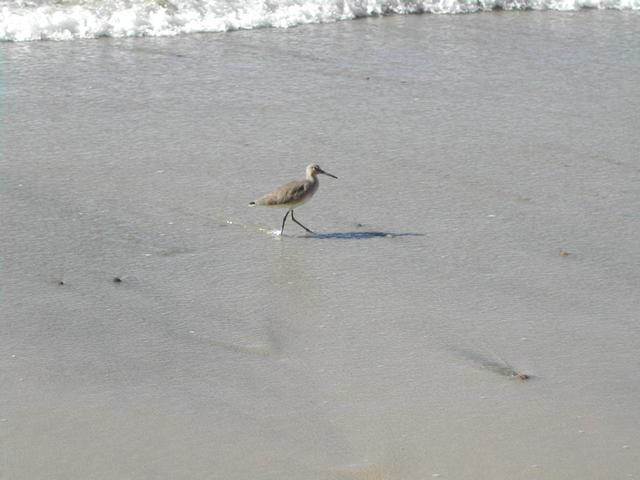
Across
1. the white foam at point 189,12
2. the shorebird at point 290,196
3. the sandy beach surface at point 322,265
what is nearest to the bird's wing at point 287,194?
the shorebird at point 290,196

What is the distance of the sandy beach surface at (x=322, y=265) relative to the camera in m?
4.90

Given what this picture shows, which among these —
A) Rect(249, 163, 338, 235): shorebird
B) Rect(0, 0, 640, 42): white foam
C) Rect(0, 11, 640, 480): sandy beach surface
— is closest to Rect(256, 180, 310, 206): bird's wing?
Rect(249, 163, 338, 235): shorebird

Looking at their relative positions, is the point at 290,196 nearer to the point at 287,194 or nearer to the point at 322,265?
the point at 287,194

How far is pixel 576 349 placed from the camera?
5.70 m

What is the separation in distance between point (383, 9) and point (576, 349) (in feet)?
26.3

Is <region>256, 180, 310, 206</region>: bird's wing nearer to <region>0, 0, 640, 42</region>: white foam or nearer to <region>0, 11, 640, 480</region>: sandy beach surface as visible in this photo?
<region>0, 11, 640, 480</region>: sandy beach surface

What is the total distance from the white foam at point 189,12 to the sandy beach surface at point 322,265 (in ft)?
2.48

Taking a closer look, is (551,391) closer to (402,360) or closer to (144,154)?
(402,360)

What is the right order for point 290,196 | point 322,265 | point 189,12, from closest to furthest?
point 322,265, point 290,196, point 189,12

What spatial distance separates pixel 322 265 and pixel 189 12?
6309 mm

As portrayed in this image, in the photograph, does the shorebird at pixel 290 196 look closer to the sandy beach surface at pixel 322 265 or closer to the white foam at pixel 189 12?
the sandy beach surface at pixel 322 265

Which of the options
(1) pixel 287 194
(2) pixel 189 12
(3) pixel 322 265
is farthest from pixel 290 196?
(2) pixel 189 12

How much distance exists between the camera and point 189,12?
40.5 ft

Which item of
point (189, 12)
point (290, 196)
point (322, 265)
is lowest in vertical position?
point (322, 265)
